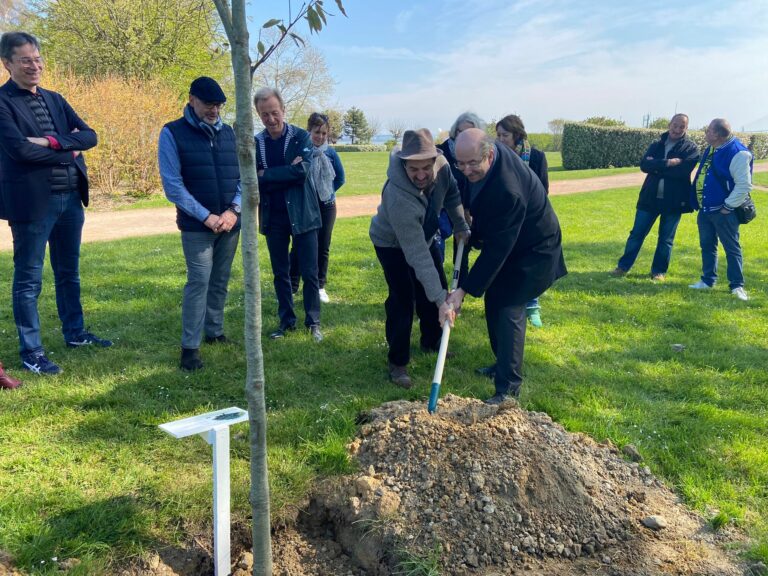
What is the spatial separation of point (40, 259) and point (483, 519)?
3488mm

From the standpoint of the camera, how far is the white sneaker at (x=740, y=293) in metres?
6.51

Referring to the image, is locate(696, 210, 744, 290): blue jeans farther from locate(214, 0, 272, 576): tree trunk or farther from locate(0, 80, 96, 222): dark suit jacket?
locate(0, 80, 96, 222): dark suit jacket

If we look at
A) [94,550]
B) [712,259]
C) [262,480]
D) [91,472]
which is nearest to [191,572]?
[94,550]

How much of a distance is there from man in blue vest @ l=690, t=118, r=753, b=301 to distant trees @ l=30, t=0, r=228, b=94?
18102mm

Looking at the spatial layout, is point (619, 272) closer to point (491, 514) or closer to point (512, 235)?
point (512, 235)

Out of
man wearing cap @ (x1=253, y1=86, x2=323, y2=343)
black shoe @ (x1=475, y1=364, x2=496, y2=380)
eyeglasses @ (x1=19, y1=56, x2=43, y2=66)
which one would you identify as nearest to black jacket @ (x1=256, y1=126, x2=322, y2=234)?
man wearing cap @ (x1=253, y1=86, x2=323, y2=343)

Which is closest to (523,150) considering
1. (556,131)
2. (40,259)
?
(40,259)

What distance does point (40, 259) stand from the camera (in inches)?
158

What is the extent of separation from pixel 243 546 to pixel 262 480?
0.65 metres

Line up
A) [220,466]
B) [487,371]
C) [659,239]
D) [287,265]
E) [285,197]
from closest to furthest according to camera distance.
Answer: [220,466], [487,371], [285,197], [287,265], [659,239]

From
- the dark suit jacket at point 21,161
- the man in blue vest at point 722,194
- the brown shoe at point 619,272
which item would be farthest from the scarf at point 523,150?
the dark suit jacket at point 21,161

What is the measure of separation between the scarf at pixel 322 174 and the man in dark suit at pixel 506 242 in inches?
96.4

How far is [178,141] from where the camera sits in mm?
3900

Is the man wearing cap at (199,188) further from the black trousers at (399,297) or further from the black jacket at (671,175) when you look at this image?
the black jacket at (671,175)
